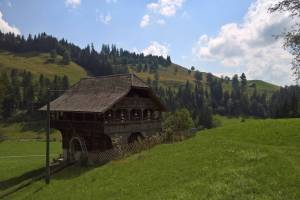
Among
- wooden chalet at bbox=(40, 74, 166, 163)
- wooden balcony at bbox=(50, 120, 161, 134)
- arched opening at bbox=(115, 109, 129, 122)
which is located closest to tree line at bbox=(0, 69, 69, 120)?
wooden chalet at bbox=(40, 74, 166, 163)

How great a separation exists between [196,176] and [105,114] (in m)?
17.5

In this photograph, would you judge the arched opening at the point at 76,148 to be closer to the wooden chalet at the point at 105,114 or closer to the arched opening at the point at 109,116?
the wooden chalet at the point at 105,114

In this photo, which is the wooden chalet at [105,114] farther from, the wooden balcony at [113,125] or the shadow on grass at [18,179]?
the shadow on grass at [18,179]

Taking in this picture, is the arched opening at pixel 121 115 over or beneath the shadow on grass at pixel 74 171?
Answer: over

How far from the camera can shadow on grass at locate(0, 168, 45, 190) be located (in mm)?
32881

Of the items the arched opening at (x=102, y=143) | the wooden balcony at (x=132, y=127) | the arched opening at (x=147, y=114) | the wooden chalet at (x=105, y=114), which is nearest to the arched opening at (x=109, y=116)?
the wooden chalet at (x=105, y=114)

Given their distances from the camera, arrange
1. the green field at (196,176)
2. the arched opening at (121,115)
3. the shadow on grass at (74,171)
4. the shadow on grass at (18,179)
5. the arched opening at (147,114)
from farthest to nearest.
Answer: the arched opening at (147,114) → the arched opening at (121,115) → the shadow on grass at (18,179) → the shadow on grass at (74,171) → the green field at (196,176)

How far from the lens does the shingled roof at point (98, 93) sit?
109 ft

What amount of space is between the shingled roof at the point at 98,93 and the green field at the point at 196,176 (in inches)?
266

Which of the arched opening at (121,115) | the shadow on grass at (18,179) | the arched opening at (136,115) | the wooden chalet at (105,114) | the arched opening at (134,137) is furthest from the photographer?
the arched opening at (136,115)

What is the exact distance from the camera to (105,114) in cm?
3481

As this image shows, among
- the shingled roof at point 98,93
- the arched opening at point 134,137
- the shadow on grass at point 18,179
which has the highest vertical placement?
the shingled roof at point 98,93

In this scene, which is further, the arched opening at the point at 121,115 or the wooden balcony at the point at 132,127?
the arched opening at the point at 121,115

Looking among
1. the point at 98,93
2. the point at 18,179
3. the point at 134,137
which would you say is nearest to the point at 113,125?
the point at 98,93
